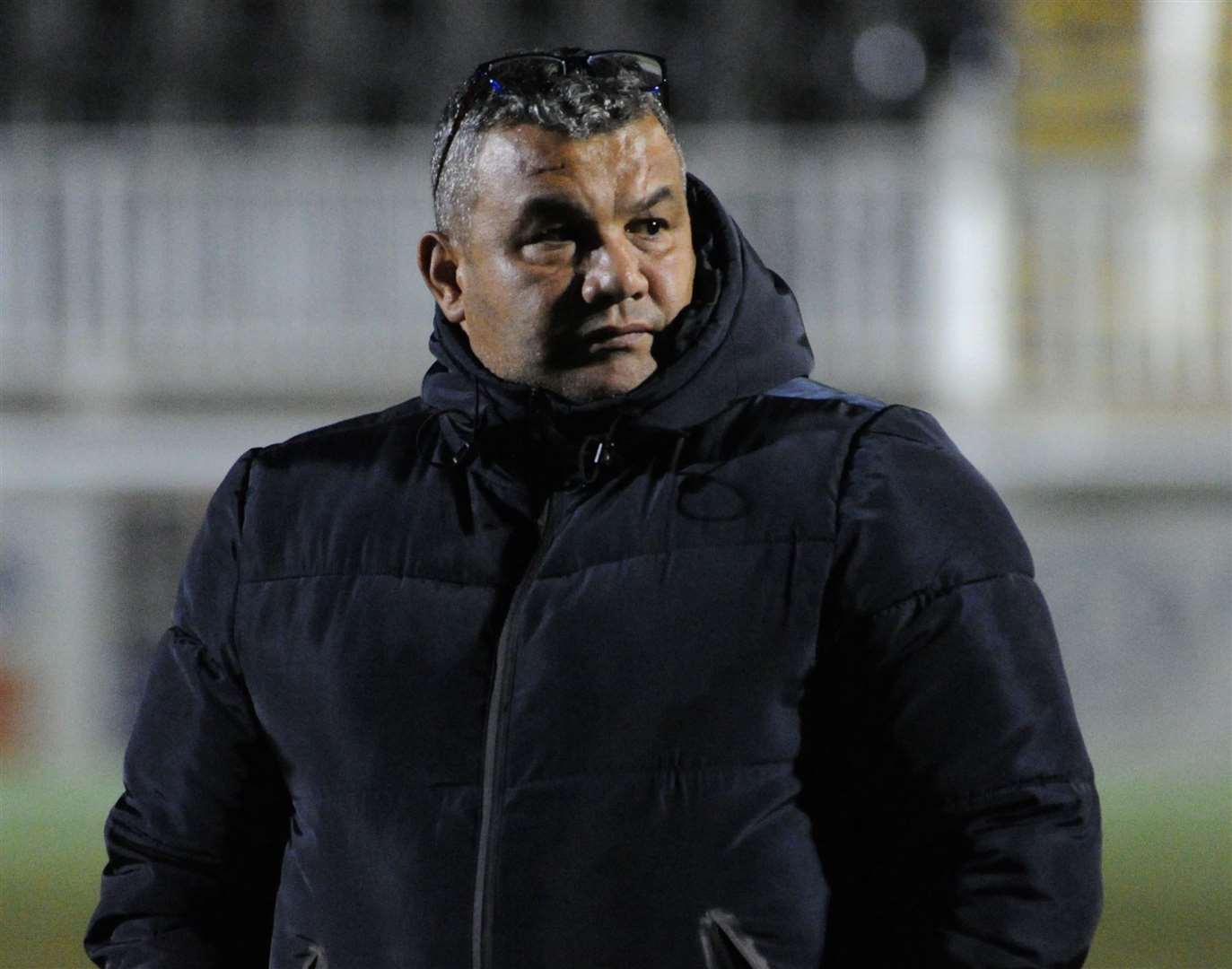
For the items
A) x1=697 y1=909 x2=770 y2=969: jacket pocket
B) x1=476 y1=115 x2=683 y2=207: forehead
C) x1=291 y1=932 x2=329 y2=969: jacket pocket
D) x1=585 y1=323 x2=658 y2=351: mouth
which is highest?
x1=476 y1=115 x2=683 y2=207: forehead

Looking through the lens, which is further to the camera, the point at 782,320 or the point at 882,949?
the point at 782,320

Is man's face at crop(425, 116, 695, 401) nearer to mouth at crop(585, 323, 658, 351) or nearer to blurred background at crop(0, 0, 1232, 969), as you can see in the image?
mouth at crop(585, 323, 658, 351)

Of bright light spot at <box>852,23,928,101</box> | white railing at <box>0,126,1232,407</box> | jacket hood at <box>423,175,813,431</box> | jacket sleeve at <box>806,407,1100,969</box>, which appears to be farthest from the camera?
bright light spot at <box>852,23,928,101</box>

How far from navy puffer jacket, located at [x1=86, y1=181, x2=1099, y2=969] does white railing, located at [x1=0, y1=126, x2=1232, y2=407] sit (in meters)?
7.55

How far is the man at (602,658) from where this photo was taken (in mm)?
1611

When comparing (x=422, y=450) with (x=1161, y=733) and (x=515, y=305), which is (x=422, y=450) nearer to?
(x=515, y=305)

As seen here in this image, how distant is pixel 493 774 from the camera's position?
65.0 inches

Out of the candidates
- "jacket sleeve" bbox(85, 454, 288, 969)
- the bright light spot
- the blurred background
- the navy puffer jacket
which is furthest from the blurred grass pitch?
the navy puffer jacket

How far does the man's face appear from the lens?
1.73 meters

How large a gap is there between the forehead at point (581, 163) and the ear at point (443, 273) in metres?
0.10

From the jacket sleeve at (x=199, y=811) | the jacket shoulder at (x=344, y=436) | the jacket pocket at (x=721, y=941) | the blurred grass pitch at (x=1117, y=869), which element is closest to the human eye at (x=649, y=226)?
the jacket shoulder at (x=344, y=436)

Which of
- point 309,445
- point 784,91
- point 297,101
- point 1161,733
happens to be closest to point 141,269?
point 297,101

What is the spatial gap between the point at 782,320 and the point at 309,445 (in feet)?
1.32

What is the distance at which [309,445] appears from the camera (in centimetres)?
189
